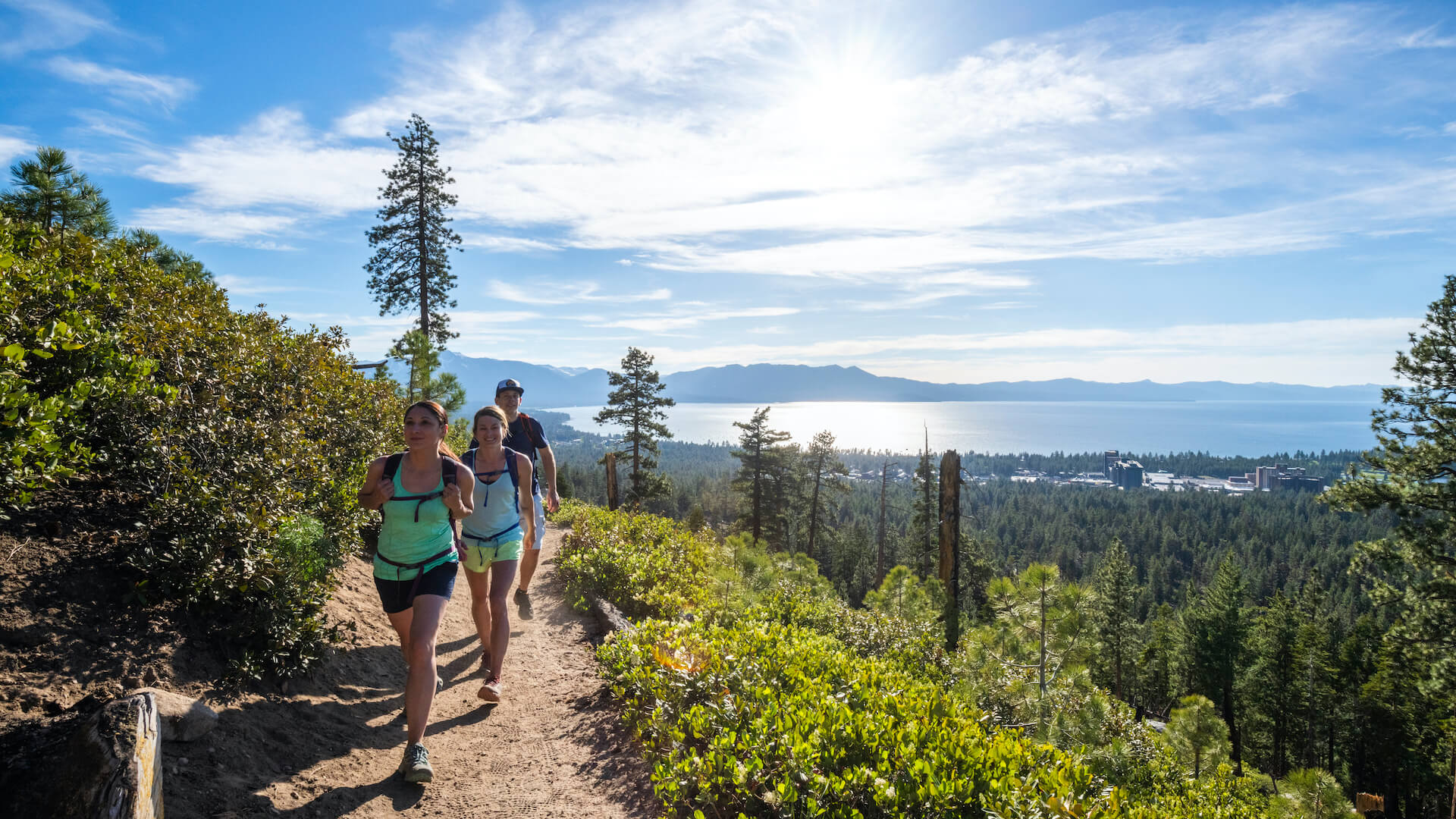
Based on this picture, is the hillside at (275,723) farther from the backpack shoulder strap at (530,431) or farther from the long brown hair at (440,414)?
the backpack shoulder strap at (530,431)

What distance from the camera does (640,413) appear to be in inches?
1013

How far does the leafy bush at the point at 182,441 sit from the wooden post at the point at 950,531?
10081mm

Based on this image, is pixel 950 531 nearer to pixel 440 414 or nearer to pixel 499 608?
pixel 499 608

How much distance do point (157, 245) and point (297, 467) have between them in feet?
32.5

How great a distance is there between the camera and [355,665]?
4641 millimetres

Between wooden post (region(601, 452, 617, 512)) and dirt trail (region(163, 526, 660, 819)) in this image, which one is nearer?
dirt trail (region(163, 526, 660, 819))

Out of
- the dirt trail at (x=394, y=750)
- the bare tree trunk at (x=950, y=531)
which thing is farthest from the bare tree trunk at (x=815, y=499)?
the dirt trail at (x=394, y=750)

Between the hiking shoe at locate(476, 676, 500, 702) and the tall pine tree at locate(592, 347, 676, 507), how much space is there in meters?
20.6

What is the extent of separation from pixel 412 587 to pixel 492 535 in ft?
2.71

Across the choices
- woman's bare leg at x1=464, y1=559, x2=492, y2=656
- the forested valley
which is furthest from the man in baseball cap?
the forested valley

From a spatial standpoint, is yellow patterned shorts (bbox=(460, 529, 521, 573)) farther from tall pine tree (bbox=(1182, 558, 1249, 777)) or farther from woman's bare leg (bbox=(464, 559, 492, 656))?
tall pine tree (bbox=(1182, 558, 1249, 777))

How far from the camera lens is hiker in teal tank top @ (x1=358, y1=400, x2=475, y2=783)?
3412mm

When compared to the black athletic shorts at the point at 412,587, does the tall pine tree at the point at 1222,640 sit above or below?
below

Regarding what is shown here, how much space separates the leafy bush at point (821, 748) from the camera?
2904 mm
